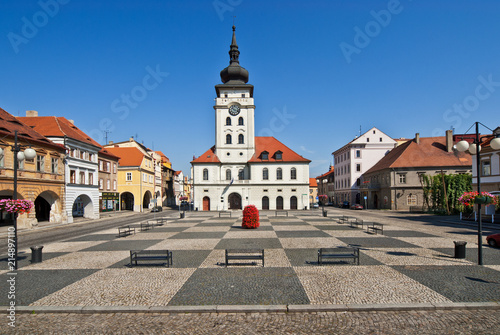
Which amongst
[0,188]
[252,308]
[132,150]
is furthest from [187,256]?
[132,150]

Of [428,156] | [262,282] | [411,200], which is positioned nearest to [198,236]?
[262,282]

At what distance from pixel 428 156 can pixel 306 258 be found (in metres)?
46.9

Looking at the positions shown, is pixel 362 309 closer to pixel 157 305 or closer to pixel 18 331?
pixel 157 305

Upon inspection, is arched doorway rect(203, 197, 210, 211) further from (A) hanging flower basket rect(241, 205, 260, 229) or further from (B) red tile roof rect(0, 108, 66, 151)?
(A) hanging flower basket rect(241, 205, 260, 229)

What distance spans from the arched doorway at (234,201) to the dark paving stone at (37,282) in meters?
39.5

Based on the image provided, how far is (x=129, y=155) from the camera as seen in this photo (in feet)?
178

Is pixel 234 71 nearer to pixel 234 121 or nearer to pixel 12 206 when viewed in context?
pixel 234 121

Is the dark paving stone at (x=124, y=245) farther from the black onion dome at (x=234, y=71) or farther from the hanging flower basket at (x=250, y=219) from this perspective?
the black onion dome at (x=234, y=71)

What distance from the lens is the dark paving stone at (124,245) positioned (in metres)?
16.2

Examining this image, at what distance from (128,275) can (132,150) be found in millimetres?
48303

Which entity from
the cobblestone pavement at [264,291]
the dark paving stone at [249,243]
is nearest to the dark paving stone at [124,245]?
the cobblestone pavement at [264,291]

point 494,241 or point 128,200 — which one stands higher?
point 494,241

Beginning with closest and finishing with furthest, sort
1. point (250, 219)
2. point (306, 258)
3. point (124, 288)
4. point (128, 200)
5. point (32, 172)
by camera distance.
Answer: point (124, 288) → point (306, 258) → point (250, 219) → point (32, 172) → point (128, 200)

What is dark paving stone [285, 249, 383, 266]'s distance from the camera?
1247cm
